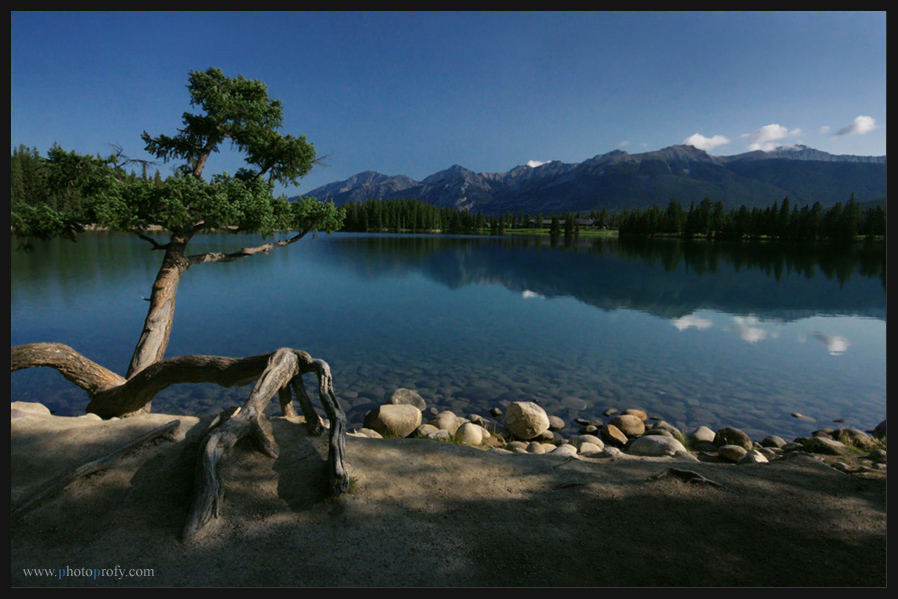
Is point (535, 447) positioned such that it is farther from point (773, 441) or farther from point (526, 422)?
point (773, 441)

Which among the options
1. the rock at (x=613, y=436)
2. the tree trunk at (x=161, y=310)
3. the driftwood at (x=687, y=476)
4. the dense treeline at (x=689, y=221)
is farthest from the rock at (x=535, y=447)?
the dense treeline at (x=689, y=221)

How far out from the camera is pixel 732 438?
9.74 metres

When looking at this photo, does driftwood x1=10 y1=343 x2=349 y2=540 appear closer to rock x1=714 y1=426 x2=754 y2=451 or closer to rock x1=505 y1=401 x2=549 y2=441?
rock x1=505 y1=401 x2=549 y2=441

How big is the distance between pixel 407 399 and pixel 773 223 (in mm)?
130185

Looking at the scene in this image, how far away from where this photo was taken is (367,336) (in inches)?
774

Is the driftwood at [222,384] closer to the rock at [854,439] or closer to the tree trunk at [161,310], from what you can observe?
the tree trunk at [161,310]

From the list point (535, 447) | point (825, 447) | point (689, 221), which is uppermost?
point (689, 221)

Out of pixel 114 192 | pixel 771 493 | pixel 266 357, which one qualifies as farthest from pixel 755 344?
pixel 114 192

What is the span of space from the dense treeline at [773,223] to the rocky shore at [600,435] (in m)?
113

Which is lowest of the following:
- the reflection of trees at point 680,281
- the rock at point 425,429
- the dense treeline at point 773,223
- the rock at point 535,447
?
the rock at point 535,447

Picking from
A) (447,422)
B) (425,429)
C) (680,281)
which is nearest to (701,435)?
(447,422)

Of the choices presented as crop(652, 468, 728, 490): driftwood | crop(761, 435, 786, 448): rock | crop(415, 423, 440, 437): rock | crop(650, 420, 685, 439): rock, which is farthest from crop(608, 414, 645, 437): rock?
crop(652, 468, 728, 490): driftwood

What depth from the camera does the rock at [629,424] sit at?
35.3 ft
